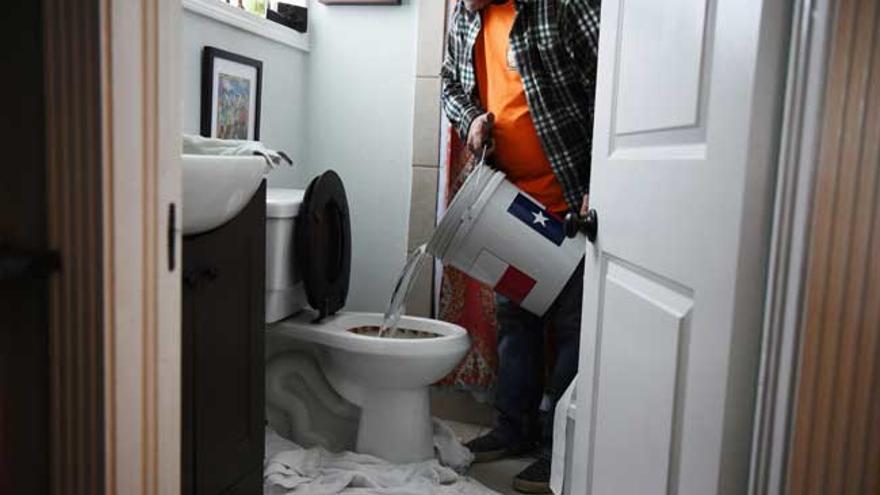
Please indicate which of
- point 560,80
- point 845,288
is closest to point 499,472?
point 560,80

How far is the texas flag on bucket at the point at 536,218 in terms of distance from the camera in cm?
203

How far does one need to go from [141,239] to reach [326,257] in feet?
4.97

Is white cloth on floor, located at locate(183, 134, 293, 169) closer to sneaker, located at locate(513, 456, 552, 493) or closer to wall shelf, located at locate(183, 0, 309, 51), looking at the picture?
wall shelf, located at locate(183, 0, 309, 51)

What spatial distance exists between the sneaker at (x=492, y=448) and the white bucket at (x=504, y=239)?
0.53 meters

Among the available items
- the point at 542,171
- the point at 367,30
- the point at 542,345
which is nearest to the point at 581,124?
the point at 542,171

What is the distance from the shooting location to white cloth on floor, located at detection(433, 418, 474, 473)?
2.22 metres

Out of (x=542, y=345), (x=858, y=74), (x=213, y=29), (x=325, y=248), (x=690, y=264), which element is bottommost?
(x=542, y=345)

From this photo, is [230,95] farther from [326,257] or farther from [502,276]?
[502,276]

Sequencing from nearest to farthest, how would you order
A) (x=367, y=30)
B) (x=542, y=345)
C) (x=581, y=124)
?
(x=581, y=124) < (x=542, y=345) < (x=367, y=30)

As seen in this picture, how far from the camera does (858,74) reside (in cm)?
62

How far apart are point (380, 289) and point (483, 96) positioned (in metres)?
0.82

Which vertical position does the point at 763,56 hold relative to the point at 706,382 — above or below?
above

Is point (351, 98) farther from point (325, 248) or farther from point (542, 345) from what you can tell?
point (542, 345)

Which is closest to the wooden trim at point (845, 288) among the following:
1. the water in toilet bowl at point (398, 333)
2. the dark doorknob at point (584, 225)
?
the dark doorknob at point (584, 225)
